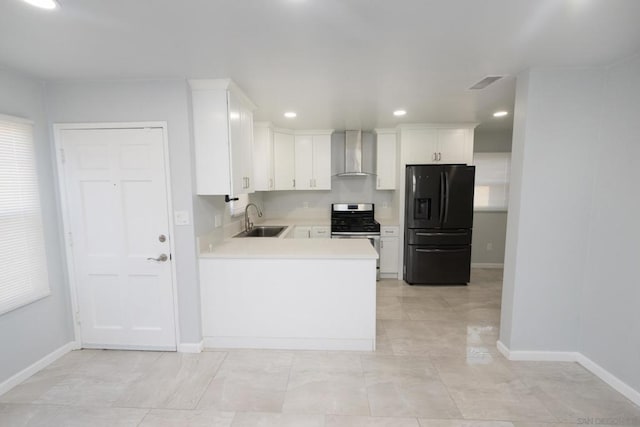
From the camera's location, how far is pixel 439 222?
4.11 metres

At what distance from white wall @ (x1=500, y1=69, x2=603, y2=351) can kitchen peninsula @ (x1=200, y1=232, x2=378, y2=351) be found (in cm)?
122

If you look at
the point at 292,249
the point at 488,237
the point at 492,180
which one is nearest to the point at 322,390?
the point at 292,249

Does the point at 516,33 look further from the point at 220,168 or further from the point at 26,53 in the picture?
the point at 26,53

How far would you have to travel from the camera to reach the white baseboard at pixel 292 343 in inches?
102

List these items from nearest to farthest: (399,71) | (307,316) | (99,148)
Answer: (399,71)
(99,148)
(307,316)

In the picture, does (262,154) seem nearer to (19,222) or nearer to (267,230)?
(267,230)

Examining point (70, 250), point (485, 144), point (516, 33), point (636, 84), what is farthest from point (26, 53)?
point (485, 144)

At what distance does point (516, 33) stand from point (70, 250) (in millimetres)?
3719

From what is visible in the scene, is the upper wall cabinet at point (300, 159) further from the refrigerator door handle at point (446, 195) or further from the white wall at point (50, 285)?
the white wall at point (50, 285)

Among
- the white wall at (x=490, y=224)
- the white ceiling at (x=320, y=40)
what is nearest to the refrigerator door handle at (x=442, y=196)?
the white wall at (x=490, y=224)

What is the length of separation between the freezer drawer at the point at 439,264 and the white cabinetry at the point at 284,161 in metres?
2.15

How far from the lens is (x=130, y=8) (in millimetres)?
1400

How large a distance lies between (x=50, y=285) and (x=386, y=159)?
4.27 metres

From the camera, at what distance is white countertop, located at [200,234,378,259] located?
253 centimetres
